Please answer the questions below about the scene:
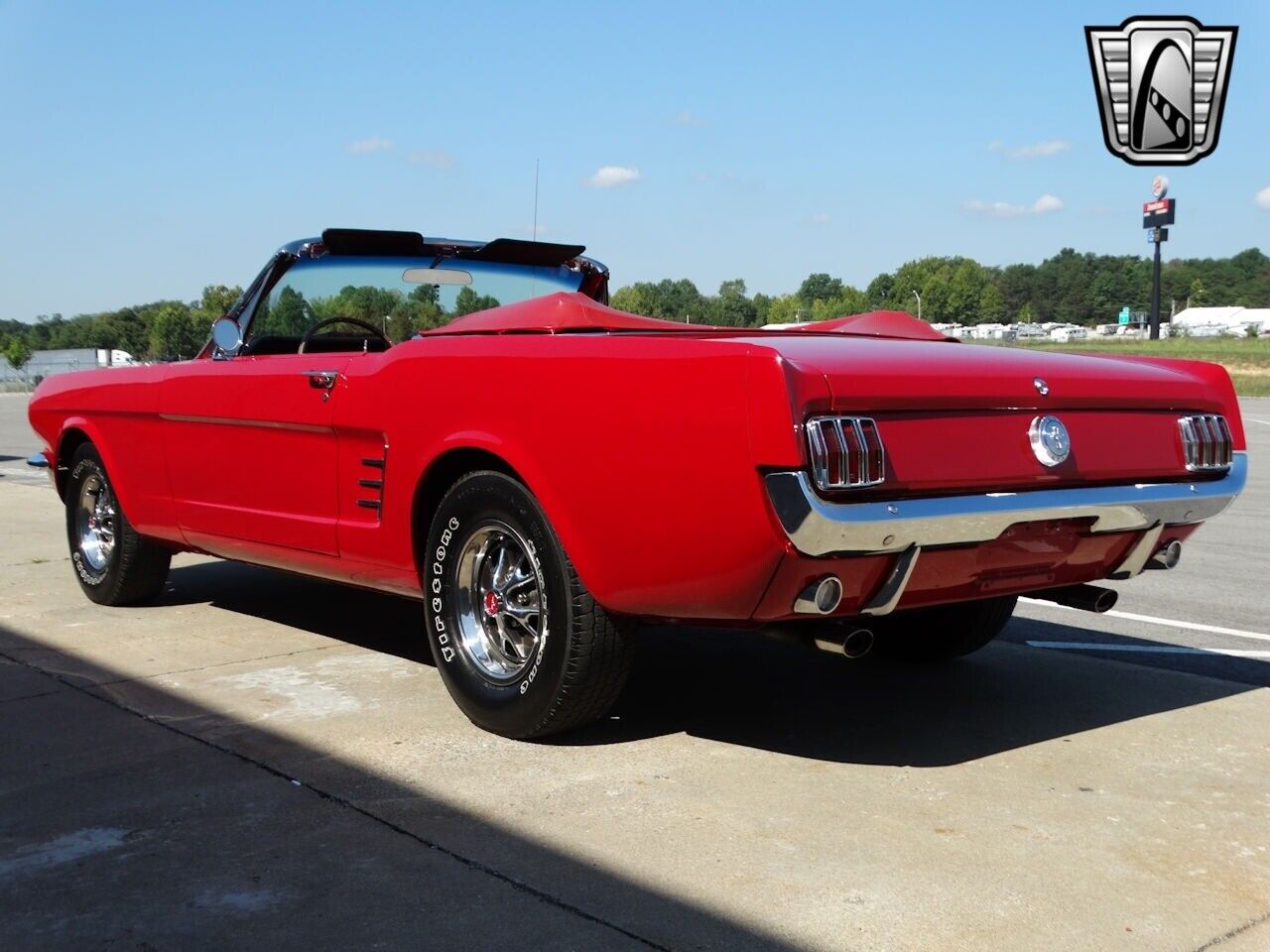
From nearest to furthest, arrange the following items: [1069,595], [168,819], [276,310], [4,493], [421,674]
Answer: [168,819] → [1069,595] → [421,674] → [276,310] → [4,493]

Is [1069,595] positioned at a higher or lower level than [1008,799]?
higher

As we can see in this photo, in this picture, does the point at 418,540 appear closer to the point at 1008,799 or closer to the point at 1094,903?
the point at 1008,799

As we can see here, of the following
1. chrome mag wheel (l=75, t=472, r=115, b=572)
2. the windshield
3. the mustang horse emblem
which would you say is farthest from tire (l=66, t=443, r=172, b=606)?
the mustang horse emblem

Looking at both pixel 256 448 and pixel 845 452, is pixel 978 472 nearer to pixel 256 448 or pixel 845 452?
pixel 845 452

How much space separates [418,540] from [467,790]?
1.00 meters

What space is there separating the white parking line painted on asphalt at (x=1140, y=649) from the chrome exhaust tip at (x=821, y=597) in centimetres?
240

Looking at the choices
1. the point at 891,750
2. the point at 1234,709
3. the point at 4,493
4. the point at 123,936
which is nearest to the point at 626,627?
the point at 891,750

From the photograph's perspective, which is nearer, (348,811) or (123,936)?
(123,936)

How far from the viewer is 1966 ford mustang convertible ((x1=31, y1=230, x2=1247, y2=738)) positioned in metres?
3.24

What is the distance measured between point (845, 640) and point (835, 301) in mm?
3062

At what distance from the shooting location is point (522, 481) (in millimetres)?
3859

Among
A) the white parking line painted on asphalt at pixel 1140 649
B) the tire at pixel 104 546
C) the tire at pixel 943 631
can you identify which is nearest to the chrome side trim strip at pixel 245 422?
the tire at pixel 104 546

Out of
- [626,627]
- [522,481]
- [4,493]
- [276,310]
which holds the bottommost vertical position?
[4,493]

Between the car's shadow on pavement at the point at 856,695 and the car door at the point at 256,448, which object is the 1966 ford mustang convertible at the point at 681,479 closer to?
the car door at the point at 256,448
